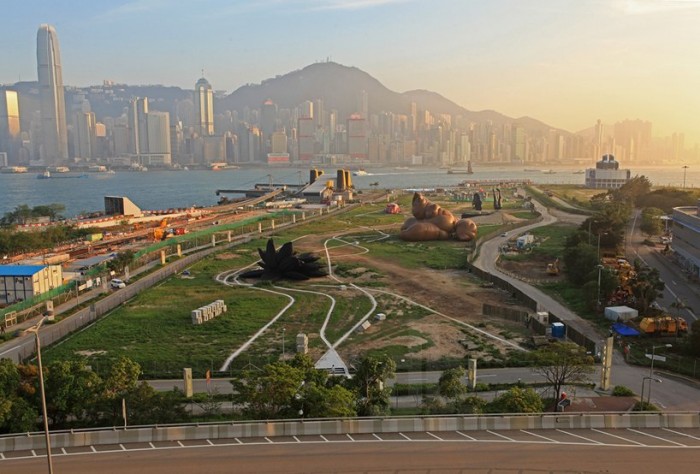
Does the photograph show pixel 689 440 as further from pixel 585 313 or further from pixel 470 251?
pixel 470 251

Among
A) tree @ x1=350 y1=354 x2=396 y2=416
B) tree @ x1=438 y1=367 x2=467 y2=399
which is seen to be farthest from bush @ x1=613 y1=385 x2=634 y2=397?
tree @ x1=350 y1=354 x2=396 y2=416

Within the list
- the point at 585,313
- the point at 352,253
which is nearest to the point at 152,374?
the point at 585,313

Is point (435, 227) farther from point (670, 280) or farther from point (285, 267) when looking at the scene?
point (670, 280)

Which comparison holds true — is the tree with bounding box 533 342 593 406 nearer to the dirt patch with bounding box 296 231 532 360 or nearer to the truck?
the dirt patch with bounding box 296 231 532 360

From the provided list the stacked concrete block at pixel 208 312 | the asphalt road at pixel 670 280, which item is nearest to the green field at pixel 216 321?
the stacked concrete block at pixel 208 312

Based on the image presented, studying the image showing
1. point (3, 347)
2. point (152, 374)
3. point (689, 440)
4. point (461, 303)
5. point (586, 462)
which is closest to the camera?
point (586, 462)

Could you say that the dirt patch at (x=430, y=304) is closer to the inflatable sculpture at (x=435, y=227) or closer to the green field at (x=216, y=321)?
the green field at (x=216, y=321)

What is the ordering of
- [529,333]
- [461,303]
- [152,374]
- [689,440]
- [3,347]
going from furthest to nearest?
[461,303] < [529,333] < [3,347] < [152,374] < [689,440]
